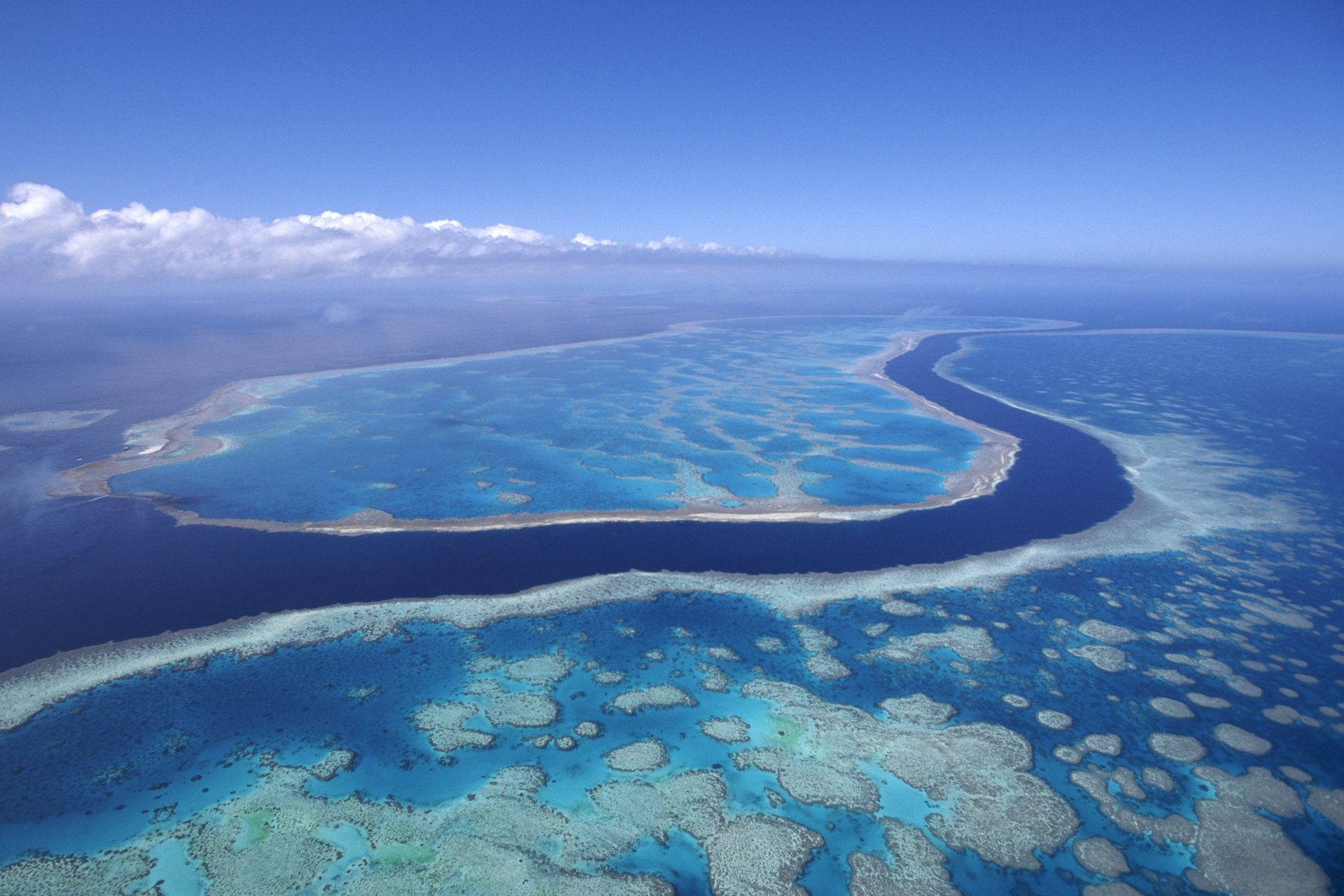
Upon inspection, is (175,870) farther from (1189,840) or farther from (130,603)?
(1189,840)

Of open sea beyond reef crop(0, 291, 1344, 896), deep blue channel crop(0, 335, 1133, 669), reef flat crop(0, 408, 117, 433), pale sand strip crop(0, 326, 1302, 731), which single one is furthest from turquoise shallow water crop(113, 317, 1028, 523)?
reef flat crop(0, 408, 117, 433)

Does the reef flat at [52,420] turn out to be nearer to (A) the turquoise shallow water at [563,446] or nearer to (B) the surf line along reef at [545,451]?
(B) the surf line along reef at [545,451]

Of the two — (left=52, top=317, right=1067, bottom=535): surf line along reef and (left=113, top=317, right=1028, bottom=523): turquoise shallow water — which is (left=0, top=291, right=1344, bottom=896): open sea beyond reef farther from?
(left=113, top=317, right=1028, bottom=523): turquoise shallow water

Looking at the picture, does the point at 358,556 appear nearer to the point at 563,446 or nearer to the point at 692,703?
the point at 692,703

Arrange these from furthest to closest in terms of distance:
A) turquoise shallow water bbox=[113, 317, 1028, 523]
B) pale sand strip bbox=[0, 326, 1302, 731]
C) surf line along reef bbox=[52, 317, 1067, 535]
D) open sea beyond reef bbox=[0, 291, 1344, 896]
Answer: turquoise shallow water bbox=[113, 317, 1028, 523] < surf line along reef bbox=[52, 317, 1067, 535] < pale sand strip bbox=[0, 326, 1302, 731] < open sea beyond reef bbox=[0, 291, 1344, 896]

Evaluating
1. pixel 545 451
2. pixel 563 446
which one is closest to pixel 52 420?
pixel 545 451

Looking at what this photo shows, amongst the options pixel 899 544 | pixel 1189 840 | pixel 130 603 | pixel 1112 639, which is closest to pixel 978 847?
pixel 1189 840

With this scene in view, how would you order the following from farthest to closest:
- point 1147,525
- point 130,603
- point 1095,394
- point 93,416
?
point 1095,394
point 93,416
point 1147,525
point 130,603
